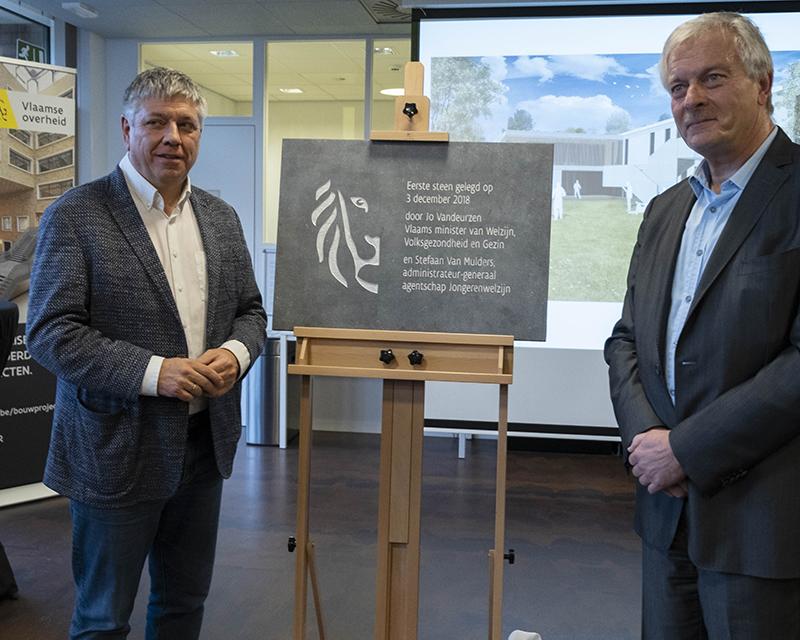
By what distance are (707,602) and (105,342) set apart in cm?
133

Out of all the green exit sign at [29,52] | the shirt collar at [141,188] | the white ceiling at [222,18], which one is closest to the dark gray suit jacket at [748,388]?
the shirt collar at [141,188]

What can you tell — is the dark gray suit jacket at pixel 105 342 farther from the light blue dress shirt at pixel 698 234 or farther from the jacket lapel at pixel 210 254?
A: the light blue dress shirt at pixel 698 234

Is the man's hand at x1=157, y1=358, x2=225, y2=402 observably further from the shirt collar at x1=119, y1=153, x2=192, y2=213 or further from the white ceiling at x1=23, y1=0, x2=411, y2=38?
the white ceiling at x1=23, y1=0, x2=411, y2=38

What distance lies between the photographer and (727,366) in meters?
1.40

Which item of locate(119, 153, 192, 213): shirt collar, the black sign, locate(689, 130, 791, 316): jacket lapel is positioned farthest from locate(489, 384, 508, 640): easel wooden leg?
the black sign

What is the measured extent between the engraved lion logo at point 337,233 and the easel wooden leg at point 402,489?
1.04 ft

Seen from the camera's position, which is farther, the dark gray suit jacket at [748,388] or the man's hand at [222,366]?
the man's hand at [222,366]

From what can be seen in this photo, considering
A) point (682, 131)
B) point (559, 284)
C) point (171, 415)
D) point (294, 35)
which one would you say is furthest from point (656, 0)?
point (171, 415)

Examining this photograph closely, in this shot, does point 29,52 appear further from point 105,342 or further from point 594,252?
point 105,342

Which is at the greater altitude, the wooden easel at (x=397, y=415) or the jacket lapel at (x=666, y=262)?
the jacket lapel at (x=666, y=262)

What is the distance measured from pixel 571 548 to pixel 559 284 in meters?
1.55

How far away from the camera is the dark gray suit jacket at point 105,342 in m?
1.62

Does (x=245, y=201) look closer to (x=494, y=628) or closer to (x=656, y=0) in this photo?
(x=656, y=0)

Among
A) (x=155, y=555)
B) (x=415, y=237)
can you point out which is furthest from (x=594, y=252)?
(x=155, y=555)
